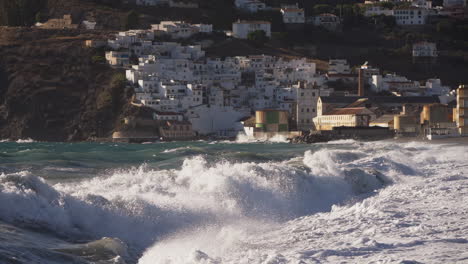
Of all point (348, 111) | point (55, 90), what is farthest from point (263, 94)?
point (55, 90)

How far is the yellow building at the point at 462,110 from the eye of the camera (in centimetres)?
5855

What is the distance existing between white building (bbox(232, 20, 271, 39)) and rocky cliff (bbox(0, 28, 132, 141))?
672 inches

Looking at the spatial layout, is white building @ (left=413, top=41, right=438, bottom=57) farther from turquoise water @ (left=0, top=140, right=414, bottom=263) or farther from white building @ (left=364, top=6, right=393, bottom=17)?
turquoise water @ (left=0, top=140, right=414, bottom=263)

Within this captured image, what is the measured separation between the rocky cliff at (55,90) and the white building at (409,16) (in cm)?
4013

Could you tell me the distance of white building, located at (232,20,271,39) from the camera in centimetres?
10594

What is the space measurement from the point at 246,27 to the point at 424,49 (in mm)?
20256

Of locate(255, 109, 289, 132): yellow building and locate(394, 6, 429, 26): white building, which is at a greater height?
locate(394, 6, 429, 26): white building

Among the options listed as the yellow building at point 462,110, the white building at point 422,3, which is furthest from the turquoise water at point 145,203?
the white building at point 422,3

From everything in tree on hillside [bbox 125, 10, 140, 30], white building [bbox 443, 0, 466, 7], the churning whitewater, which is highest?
white building [bbox 443, 0, 466, 7]

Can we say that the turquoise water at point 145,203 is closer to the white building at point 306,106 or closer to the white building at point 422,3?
the white building at point 306,106

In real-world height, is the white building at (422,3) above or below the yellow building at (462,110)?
above

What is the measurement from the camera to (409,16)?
11725cm

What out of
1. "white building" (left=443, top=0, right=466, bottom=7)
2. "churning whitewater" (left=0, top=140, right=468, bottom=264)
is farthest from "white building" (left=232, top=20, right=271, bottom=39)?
"churning whitewater" (left=0, top=140, right=468, bottom=264)

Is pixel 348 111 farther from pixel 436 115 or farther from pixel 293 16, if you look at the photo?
pixel 293 16
